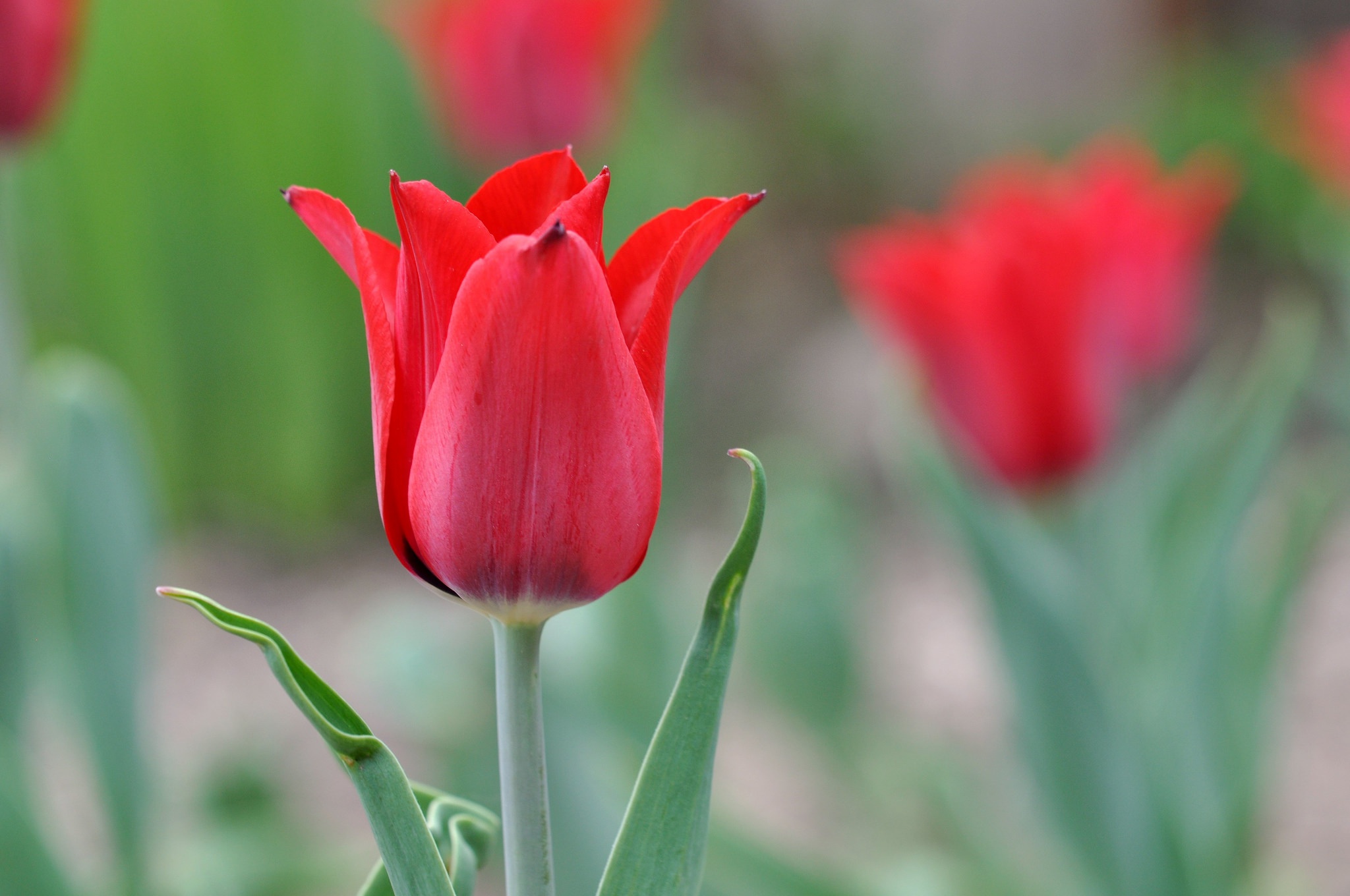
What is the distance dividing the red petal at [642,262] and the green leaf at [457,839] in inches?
4.3

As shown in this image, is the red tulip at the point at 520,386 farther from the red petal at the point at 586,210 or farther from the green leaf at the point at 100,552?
the green leaf at the point at 100,552

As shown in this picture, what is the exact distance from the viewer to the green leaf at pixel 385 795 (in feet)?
0.70

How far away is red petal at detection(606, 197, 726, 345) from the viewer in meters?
0.23

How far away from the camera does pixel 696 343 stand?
2.92 metres

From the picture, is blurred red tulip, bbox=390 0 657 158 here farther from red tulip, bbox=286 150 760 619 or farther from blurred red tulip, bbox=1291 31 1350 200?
red tulip, bbox=286 150 760 619

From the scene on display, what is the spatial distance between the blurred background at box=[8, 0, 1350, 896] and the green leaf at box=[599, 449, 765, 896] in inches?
15.1

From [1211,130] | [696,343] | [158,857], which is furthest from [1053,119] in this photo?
[158,857]

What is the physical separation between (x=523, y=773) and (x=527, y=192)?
12cm

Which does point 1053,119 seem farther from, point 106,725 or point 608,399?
point 608,399

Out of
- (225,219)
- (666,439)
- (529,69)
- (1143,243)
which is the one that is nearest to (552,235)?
(1143,243)

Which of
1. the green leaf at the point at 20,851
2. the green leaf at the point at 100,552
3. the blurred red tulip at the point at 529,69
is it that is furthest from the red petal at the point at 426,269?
the blurred red tulip at the point at 529,69

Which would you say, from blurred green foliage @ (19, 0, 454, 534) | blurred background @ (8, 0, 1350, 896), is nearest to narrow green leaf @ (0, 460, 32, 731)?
blurred background @ (8, 0, 1350, 896)

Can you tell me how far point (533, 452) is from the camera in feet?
0.72

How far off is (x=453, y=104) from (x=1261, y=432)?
0.71 metres
